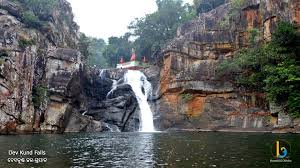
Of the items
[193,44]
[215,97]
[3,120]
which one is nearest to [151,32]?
[193,44]

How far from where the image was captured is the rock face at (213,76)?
41500 millimetres

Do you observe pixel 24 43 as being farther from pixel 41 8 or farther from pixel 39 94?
pixel 41 8

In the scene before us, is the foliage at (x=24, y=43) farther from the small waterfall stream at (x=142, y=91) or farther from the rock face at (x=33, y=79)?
the small waterfall stream at (x=142, y=91)

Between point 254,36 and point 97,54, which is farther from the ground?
point 97,54

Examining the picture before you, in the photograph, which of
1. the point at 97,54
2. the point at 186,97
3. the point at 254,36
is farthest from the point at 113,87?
the point at 97,54

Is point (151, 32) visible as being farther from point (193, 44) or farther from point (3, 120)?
point (3, 120)

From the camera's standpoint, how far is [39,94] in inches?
1631

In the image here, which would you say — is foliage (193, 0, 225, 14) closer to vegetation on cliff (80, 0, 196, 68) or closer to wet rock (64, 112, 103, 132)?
vegetation on cliff (80, 0, 196, 68)

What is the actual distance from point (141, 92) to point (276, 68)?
20846 mm

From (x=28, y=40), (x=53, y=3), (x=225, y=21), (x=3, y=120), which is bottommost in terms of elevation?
(x=3, y=120)

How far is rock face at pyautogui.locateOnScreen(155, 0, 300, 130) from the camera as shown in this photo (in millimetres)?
41500

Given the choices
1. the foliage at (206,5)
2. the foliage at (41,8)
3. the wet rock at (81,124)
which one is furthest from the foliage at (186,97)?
the foliage at (206,5)

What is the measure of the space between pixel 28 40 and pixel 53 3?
12337 mm

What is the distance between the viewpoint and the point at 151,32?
68812 millimetres
